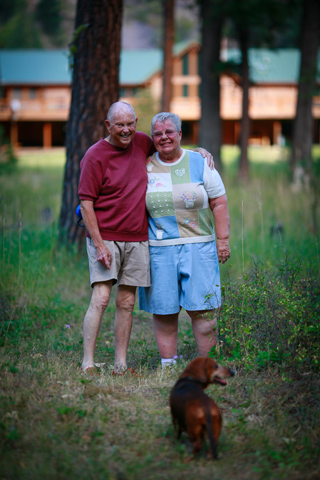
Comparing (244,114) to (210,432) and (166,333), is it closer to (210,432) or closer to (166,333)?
(166,333)

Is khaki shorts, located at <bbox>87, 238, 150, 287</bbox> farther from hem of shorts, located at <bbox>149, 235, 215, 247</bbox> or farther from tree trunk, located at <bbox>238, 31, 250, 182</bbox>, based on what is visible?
tree trunk, located at <bbox>238, 31, 250, 182</bbox>

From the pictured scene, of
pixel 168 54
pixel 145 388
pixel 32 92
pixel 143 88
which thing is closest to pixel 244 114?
pixel 168 54

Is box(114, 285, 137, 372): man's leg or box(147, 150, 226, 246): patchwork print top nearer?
box(147, 150, 226, 246): patchwork print top

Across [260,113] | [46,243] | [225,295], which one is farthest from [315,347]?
[260,113]

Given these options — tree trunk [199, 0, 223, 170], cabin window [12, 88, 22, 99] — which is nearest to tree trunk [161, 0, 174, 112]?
tree trunk [199, 0, 223, 170]

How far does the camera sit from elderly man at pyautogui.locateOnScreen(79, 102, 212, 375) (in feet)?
13.4

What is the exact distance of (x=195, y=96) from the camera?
132 ft

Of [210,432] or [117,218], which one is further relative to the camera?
[117,218]

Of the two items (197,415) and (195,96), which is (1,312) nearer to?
(197,415)

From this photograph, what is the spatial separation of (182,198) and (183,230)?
26 centimetres

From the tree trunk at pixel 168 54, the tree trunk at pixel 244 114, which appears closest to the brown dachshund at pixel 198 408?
the tree trunk at pixel 244 114

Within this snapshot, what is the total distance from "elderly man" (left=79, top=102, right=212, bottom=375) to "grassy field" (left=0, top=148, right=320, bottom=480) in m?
0.50

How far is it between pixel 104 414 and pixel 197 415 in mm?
814

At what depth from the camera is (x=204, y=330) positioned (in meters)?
4.36
